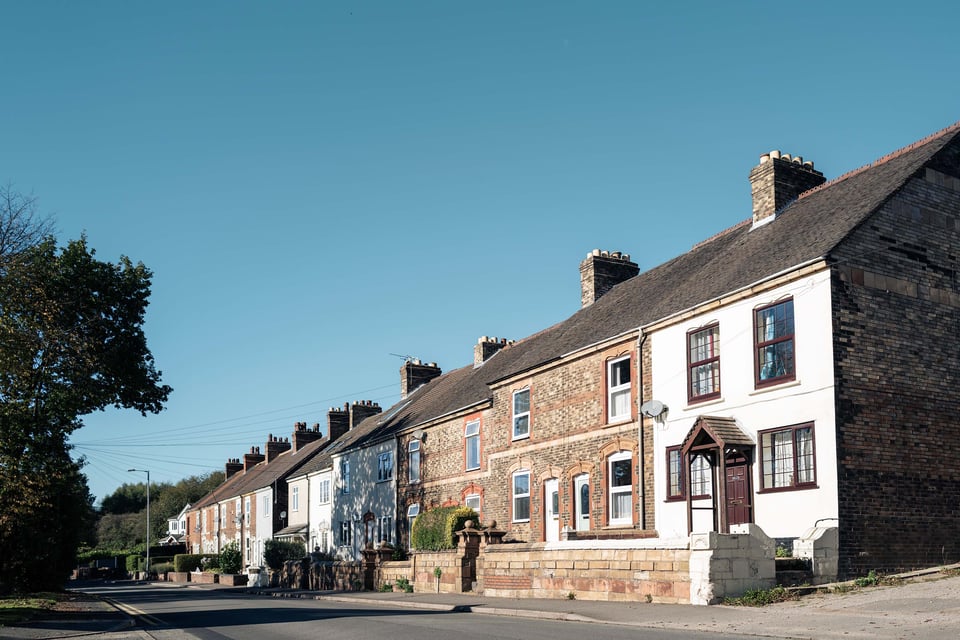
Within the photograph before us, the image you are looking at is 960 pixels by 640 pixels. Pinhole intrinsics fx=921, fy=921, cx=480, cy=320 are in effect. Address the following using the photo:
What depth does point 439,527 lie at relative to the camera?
32281mm

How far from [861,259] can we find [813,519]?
5.61m

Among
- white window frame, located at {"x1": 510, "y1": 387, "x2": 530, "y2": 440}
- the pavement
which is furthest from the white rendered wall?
white window frame, located at {"x1": 510, "y1": 387, "x2": 530, "y2": 440}

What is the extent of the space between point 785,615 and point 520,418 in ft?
53.4

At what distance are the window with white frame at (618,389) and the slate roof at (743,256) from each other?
2.99ft

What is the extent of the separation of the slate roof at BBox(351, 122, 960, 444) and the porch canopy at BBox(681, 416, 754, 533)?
3245mm

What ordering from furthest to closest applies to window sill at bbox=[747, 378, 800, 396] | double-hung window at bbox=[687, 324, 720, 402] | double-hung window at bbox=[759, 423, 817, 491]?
double-hung window at bbox=[687, 324, 720, 402] → window sill at bbox=[747, 378, 800, 396] → double-hung window at bbox=[759, 423, 817, 491]

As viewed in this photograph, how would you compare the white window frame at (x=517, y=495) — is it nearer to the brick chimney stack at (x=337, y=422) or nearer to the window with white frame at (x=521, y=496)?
the window with white frame at (x=521, y=496)

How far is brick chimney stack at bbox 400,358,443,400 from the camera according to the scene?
170 ft

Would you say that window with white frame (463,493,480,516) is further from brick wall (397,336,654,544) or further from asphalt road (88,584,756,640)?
asphalt road (88,584,756,640)

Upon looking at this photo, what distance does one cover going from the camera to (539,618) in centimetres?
1766

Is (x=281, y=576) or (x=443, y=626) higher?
(x=443, y=626)

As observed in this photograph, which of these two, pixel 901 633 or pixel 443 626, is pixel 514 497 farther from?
pixel 901 633

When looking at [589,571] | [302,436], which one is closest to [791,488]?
[589,571]

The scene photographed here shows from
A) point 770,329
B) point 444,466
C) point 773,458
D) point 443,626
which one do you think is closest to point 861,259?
point 770,329
